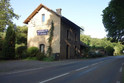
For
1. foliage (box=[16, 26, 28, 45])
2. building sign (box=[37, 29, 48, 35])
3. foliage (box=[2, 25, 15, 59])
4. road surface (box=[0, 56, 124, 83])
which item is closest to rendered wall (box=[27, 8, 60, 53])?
building sign (box=[37, 29, 48, 35])

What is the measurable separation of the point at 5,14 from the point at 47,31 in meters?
7.77

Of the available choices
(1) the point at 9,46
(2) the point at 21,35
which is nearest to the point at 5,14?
(1) the point at 9,46

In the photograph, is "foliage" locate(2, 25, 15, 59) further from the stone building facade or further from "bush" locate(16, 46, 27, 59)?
the stone building facade

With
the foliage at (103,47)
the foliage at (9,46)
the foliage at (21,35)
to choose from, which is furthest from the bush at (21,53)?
the foliage at (103,47)

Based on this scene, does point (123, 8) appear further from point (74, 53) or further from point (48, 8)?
point (74, 53)

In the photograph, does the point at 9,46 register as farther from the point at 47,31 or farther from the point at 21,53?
the point at 47,31

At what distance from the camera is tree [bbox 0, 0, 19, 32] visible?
21484 mm

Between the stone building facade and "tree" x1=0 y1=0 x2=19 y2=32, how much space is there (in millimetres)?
4251

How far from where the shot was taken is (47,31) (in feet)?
86.1

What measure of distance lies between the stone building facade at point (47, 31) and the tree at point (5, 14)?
13.9 ft

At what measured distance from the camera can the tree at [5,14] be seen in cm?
2148

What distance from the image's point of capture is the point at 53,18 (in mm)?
25875

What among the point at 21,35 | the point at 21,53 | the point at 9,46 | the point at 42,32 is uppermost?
the point at 21,35

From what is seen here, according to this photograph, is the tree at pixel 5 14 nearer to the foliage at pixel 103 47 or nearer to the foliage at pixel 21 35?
the foliage at pixel 21 35
